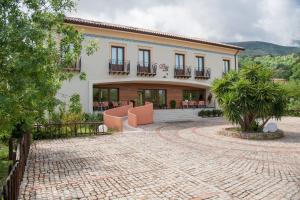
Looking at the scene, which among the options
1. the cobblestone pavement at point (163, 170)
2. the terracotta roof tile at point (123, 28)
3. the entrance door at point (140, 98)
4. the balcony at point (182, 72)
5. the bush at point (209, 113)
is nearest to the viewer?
the cobblestone pavement at point (163, 170)

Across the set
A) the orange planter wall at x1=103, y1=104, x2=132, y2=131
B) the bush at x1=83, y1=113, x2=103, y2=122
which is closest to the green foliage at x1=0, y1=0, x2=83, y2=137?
the orange planter wall at x1=103, y1=104, x2=132, y2=131

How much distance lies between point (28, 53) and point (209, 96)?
26.0 meters

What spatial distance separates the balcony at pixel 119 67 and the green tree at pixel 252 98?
9976mm

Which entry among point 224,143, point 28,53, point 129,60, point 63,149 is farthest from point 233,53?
point 28,53

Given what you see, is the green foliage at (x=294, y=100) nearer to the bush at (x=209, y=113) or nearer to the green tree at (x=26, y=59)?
the bush at (x=209, y=113)

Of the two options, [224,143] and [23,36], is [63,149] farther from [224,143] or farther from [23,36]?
[224,143]

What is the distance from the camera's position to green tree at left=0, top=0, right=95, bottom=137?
541cm

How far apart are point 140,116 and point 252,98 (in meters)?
8.19

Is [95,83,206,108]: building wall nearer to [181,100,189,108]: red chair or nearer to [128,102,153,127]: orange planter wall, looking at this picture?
[181,100,189,108]: red chair

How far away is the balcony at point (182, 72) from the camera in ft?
85.3

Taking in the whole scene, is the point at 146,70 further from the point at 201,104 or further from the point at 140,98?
the point at 201,104

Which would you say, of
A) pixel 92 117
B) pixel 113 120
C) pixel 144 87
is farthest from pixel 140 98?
pixel 113 120

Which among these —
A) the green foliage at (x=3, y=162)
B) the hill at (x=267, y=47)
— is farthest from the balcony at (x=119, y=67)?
the hill at (x=267, y=47)

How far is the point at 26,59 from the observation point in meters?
5.73
